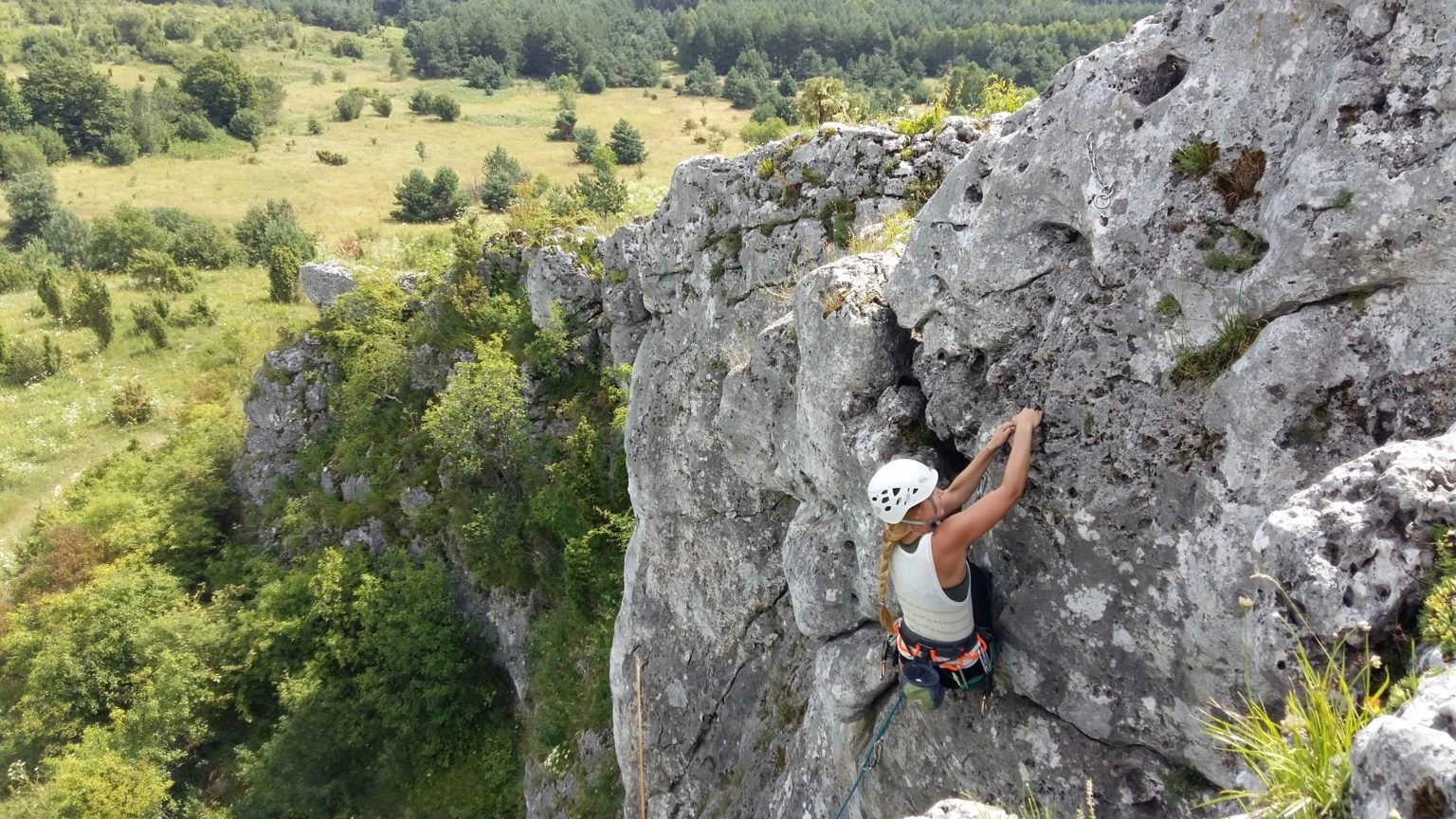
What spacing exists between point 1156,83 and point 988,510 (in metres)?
3.39

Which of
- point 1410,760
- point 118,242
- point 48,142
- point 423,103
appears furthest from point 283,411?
point 423,103

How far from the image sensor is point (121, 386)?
44.5 metres

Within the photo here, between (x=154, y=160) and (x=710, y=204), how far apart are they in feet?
316

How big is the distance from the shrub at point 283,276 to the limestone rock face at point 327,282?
23.3m

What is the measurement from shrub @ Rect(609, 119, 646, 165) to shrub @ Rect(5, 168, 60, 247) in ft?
165

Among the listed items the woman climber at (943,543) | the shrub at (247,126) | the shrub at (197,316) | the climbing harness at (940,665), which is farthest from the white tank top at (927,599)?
the shrub at (247,126)

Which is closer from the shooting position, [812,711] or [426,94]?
[812,711]

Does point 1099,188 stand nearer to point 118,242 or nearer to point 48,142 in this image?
point 118,242

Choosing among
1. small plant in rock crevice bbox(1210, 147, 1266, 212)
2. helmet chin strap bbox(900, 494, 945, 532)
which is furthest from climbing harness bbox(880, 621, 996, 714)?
small plant in rock crevice bbox(1210, 147, 1266, 212)

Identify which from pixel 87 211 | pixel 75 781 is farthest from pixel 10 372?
pixel 75 781

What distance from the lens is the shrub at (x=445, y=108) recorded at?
94812 mm

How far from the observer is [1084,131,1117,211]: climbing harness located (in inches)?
215

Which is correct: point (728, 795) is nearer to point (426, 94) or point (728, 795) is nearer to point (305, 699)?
point (305, 699)

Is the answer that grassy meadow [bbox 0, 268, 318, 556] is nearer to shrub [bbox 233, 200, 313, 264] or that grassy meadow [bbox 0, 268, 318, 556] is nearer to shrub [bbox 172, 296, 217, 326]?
shrub [bbox 172, 296, 217, 326]
